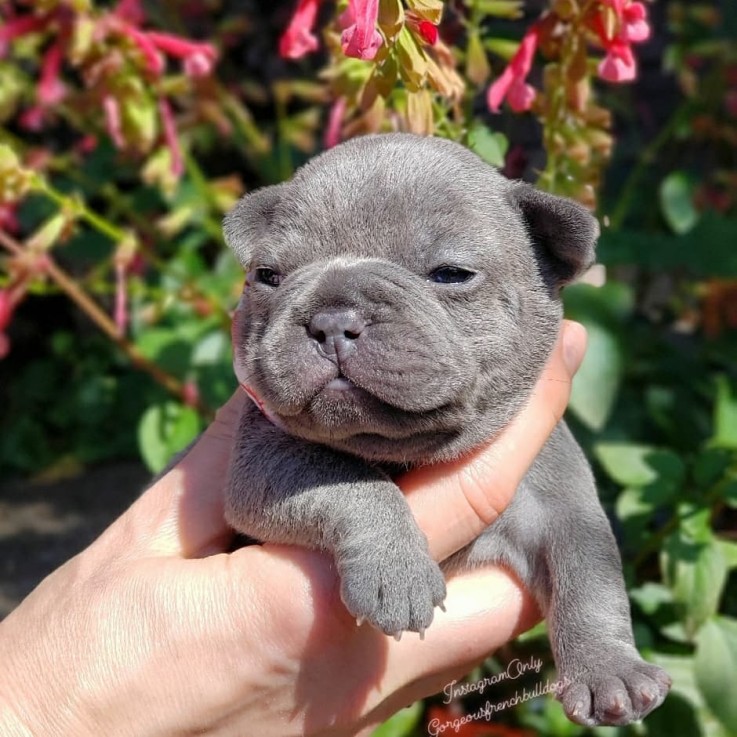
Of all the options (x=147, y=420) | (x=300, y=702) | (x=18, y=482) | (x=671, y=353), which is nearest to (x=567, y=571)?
(x=300, y=702)

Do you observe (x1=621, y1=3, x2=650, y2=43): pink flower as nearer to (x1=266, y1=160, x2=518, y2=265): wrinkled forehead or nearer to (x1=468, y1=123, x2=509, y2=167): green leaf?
(x1=468, y1=123, x2=509, y2=167): green leaf

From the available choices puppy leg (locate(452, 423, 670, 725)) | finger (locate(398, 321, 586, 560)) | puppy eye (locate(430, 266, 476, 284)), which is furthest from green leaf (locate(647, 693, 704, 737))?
puppy eye (locate(430, 266, 476, 284))

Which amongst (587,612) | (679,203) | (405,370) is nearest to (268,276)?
(405,370)

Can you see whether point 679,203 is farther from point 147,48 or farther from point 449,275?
point 449,275

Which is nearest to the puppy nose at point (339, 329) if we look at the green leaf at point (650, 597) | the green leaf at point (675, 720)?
the green leaf at point (650, 597)

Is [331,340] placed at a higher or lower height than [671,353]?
higher

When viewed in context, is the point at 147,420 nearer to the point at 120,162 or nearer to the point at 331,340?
the point at 120,162
